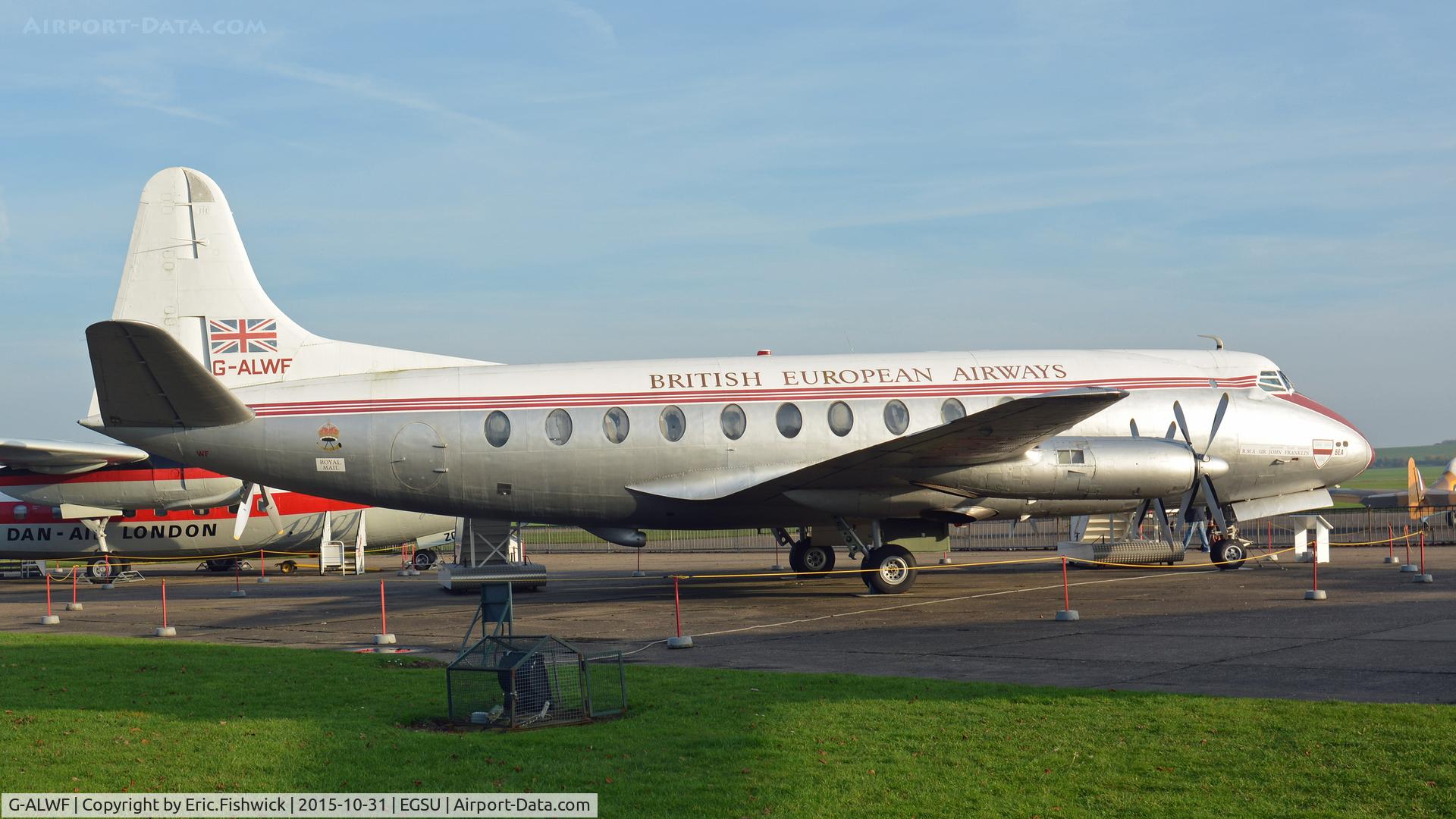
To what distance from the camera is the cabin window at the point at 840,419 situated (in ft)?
74.0

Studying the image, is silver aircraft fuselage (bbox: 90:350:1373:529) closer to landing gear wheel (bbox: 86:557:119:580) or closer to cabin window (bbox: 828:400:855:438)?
cabin window (bbox: 828:400:855:438)

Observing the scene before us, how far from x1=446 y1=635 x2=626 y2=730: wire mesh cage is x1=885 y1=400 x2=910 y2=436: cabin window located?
12348mm

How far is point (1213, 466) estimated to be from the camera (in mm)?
23016

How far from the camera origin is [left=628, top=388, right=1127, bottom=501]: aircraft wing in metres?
18.9

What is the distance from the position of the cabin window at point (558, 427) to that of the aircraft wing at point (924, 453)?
1601 mm

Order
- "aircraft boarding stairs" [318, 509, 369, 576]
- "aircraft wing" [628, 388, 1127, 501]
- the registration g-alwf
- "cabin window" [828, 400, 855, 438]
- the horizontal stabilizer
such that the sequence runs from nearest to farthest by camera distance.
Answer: the horizontal stabilizer
"aircraft wing" [628, 388, 1127, 501]
the registration g-alwf
"cabin window" [828, 400, 855, 438]
"aircraft boarding stairs" [318, 509, 369, 576]

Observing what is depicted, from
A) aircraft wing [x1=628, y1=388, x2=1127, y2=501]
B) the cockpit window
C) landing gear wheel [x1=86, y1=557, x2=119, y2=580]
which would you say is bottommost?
landing gear wheel [x1=86, y1=557, x2=119, y2=580]

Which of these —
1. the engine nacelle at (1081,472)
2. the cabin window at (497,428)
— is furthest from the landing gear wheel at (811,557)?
the cabin window at (497,428)

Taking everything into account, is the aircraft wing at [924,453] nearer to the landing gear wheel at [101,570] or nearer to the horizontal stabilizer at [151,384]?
the horizontal stabilizer at [151,384]

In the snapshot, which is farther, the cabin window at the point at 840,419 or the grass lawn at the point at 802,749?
the cabin window at the point at 840,419

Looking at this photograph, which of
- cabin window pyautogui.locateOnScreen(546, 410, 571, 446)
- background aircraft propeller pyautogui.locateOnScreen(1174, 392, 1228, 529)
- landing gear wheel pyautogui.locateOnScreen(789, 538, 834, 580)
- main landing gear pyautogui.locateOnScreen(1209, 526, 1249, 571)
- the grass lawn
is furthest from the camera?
landing gear wheel pyautogui.locateOnScreen(789, 538, 834, 580)

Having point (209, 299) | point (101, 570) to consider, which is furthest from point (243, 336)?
point (101, 570)

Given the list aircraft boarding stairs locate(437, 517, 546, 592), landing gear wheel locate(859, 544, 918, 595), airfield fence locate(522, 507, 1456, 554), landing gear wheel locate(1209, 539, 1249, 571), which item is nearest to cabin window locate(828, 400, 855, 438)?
landing gear wheel locate(859, 544, 918, 595)

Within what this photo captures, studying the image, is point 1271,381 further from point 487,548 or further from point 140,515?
point 140,515
